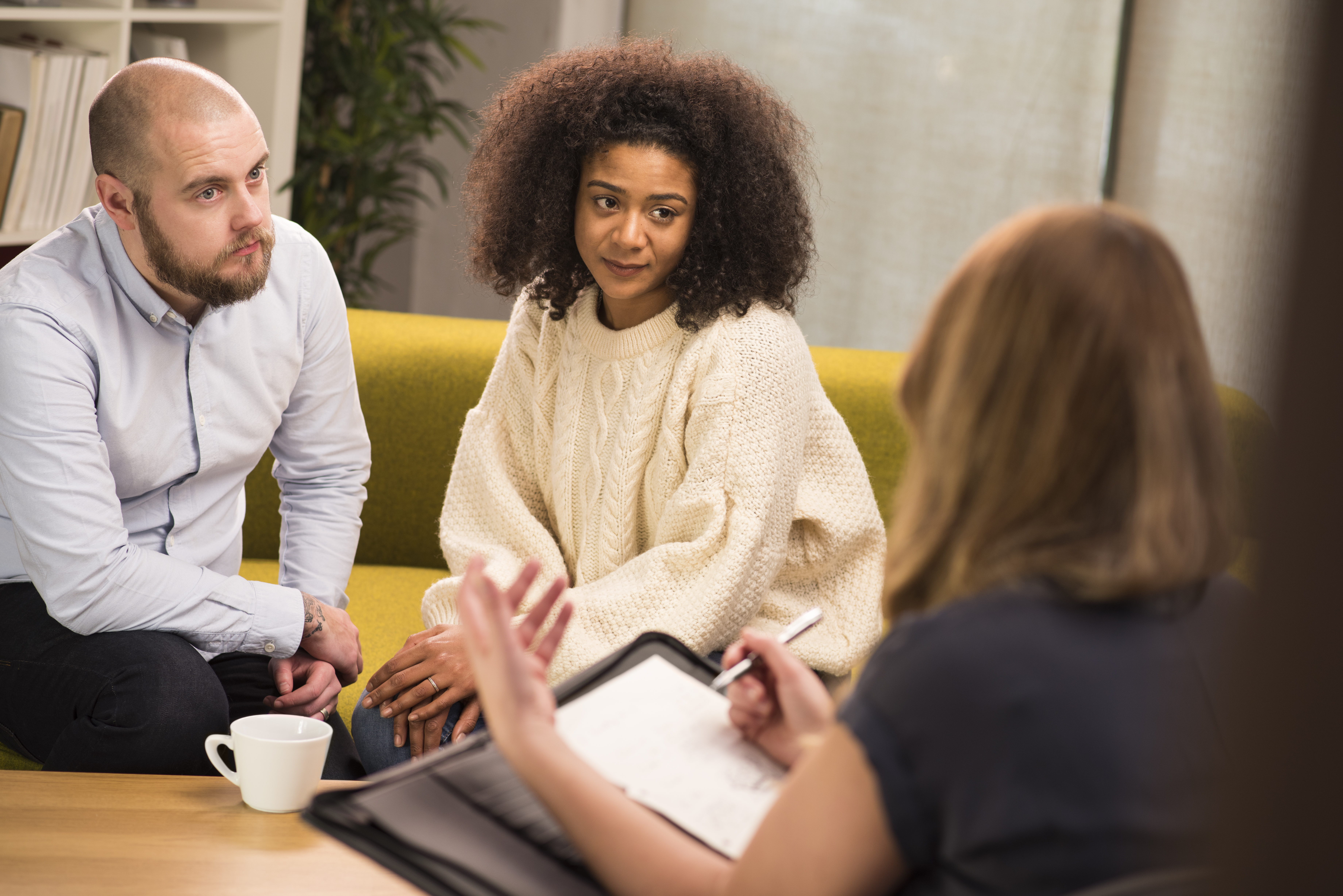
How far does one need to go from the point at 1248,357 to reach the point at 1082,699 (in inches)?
87.7

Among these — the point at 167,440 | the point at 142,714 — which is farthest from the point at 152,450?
the point at 142,714

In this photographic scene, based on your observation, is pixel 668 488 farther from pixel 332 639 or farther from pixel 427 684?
pixel 332 639

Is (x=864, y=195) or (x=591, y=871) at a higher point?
(x=864, y=195)

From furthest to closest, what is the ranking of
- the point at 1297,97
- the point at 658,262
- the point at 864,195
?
the point at 864,195, the point at 658,262, the point at 1297,97

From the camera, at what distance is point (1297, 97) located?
34cm

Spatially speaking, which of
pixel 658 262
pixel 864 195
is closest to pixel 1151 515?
pixel 658 262

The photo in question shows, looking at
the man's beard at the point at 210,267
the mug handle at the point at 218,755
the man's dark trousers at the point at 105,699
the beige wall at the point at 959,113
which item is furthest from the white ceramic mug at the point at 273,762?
the beige wall at the point at 959,113

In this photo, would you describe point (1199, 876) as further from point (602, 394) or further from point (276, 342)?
point (276, 342)

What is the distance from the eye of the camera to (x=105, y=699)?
1628mm

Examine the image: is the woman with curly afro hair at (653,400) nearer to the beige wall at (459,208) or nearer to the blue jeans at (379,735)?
the blue jeans at (379,735)

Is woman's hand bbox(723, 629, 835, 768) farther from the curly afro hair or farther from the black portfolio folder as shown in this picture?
the curly afro hair

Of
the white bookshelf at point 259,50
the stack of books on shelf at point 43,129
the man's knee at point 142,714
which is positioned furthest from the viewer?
the white bookshelf at point 259,50

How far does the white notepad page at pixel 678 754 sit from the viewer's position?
1000 millimetres

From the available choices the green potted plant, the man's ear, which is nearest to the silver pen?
the man's ear
